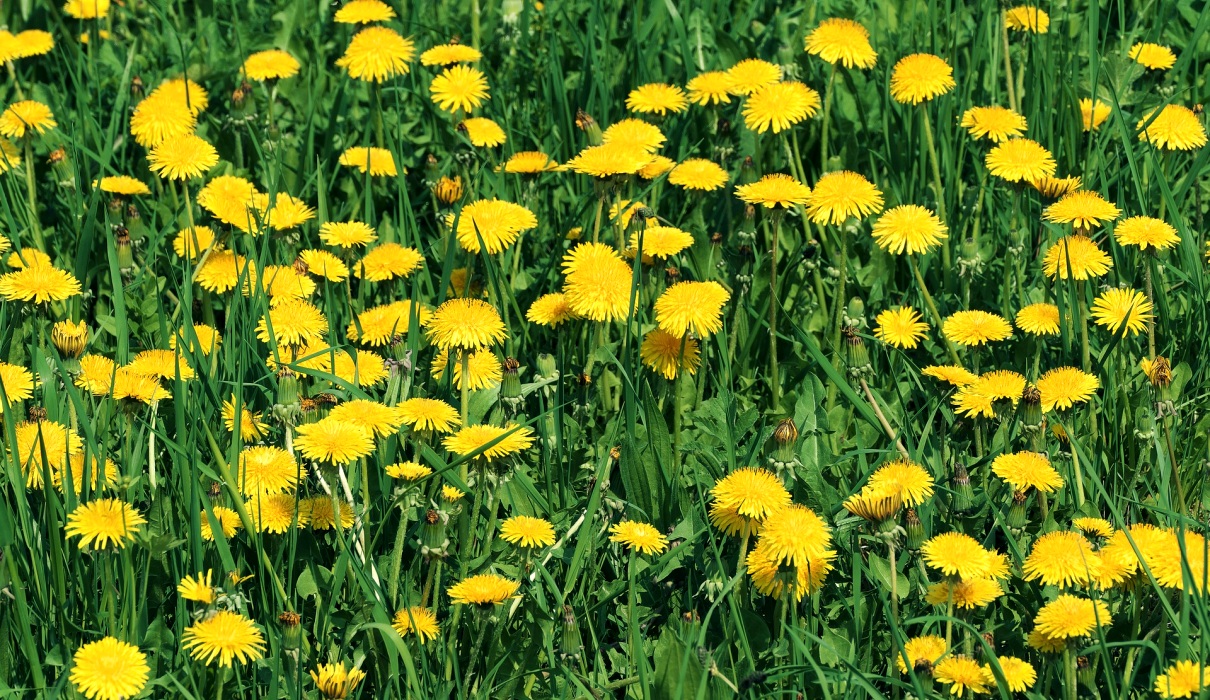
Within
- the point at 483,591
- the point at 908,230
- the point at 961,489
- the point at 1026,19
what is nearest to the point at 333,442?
the point at 483,591

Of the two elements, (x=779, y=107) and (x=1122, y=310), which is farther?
(x=779, y=107)

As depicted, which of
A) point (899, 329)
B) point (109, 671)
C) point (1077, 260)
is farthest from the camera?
Result: point (899, 329)

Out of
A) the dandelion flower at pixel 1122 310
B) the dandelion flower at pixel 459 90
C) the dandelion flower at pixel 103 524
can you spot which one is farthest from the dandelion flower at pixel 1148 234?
the dandelion flower at pixel 103 524

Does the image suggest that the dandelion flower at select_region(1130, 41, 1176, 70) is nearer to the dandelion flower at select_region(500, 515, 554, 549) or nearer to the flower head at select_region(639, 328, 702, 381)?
the flower head at select_region(639, 328, 702, 381)

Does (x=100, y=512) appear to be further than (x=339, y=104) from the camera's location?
No

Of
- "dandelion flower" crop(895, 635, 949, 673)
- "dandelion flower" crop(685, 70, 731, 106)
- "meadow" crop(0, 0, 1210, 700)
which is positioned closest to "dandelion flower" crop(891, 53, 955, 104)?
"meadow" crop(0, 0, 1210, 700)

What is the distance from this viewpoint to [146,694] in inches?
84.5

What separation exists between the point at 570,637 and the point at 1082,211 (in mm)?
1497

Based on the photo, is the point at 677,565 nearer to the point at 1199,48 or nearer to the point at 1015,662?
the point at 1015,662

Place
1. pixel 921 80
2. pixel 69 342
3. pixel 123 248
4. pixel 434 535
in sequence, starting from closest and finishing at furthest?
1. pixel 434 535
2. pixel 69 342
3. pixel 123 248
4. pixel 921 80

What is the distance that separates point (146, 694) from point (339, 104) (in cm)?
223

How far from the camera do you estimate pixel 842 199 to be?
301cm

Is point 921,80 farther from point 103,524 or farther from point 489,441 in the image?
point 103,524

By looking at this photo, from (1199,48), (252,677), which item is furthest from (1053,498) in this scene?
(1199,48)
